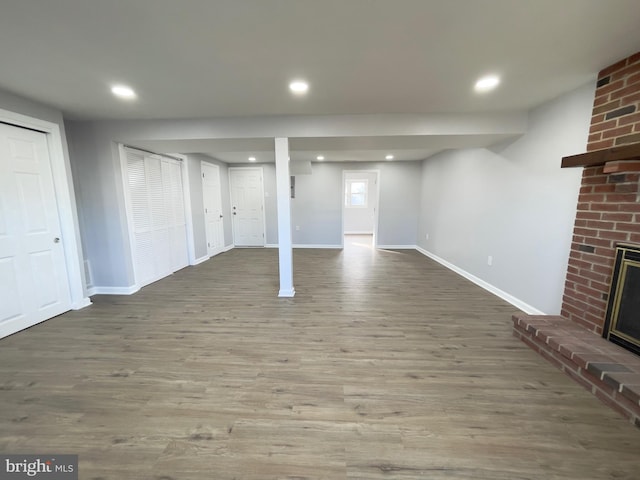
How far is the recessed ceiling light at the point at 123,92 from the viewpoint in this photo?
88.5 inches

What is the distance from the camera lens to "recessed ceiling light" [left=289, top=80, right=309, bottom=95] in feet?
7.18

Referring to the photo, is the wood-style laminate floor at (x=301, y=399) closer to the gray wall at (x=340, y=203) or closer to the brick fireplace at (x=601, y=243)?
the brick fireplace at (x=601, y=243)

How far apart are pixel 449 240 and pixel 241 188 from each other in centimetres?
527

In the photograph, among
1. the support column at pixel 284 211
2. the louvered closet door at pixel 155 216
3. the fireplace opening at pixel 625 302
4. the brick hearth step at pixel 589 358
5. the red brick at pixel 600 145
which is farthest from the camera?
the louvered closet door at pixel 155 216

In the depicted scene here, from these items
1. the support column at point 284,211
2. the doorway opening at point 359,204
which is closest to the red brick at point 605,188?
the support column at point 284,211

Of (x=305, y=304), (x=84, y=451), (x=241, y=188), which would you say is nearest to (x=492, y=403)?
(x=305, y=304)

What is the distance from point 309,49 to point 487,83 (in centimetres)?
165

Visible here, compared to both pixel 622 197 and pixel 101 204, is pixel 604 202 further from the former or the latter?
pixel 101 204

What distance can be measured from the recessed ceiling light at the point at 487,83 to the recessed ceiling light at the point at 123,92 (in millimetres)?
3178

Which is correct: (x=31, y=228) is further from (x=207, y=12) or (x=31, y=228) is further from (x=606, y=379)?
(x=606, y=379)

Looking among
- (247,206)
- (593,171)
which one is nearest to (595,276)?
(593,171)

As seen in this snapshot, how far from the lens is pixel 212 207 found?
5.87 meters

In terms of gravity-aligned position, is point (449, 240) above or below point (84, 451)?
above

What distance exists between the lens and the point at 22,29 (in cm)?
149
